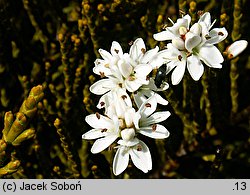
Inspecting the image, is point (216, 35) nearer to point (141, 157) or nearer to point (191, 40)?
point (191, 40)

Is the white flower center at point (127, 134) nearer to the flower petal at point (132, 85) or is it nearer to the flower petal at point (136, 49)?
the flower petal at point (132, 85)

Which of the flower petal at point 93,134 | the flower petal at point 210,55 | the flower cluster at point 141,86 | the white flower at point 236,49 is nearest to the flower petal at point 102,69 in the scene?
the flower cluster at point 141,86

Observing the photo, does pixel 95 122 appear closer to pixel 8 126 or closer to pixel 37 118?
pixel 8 126

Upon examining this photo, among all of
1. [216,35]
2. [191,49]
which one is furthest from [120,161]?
[216,35]

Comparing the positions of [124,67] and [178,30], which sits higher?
[178,30]

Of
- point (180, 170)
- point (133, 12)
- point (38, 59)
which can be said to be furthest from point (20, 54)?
point (180, 170)
